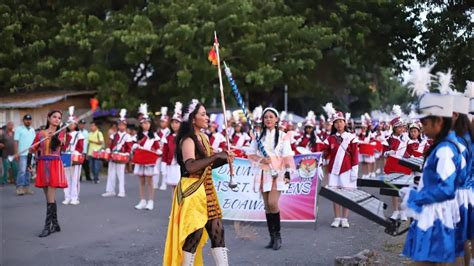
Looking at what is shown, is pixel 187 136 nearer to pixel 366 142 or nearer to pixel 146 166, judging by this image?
pixel 146 166

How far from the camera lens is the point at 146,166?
501 inches

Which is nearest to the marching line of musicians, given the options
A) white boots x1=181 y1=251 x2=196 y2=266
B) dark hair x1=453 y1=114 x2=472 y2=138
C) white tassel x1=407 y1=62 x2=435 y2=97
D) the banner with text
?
dark hair x1=453 y1=114 x2=472 y2=138

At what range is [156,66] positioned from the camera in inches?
990

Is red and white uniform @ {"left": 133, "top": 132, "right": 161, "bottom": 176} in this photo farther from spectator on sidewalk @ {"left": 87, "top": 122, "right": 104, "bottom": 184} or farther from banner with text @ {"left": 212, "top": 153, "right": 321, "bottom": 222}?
spectator on sidewalk @ {"left": 87, "top": 122, "right": 104, "bottom": 184}

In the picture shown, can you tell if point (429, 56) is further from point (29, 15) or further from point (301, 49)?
point (29, 15)

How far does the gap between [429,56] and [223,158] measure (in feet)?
28.5

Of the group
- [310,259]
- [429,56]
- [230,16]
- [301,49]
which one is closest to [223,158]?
[310,259]

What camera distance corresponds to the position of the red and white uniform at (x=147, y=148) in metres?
12.8

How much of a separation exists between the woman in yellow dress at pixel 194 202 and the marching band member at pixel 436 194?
2.01 metres

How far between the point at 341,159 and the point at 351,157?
0.19 metres

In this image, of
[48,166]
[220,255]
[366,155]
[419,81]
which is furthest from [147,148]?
[366,155]

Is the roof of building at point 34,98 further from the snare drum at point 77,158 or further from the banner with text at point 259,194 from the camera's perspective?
the banner with text at point 259,194

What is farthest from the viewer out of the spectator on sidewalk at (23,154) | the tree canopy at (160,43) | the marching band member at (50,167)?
the tree canopy at (160,43)

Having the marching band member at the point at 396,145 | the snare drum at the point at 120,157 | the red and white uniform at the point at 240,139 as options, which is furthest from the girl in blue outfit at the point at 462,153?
the red and white uniform at the point at 240,139
